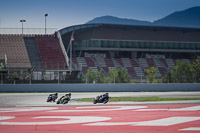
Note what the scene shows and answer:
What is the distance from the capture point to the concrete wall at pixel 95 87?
142ft

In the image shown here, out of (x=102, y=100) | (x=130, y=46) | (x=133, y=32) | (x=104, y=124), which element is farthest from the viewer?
(x=133, y=32)

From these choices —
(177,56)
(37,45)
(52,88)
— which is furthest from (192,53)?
(52,88)

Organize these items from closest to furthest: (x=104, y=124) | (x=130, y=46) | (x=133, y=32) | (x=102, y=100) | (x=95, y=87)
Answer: (x=104, y=124) → (x=102, y=100) → (x=95, y=87) → (x=130, y=46) → (x=133, y=32)

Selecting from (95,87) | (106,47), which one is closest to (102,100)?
(95,87)

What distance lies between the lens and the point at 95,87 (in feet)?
145

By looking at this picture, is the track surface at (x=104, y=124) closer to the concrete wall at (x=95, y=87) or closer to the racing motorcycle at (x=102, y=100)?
the racing motorcycle at (x=102, y=100)

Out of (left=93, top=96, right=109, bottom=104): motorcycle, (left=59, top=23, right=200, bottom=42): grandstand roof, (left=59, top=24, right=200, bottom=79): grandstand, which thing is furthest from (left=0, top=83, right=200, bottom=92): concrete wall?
(left=59, top=23, right=200, bottom=42): grandstand roof

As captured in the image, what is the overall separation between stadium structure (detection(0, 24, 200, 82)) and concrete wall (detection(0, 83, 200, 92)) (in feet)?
58.0

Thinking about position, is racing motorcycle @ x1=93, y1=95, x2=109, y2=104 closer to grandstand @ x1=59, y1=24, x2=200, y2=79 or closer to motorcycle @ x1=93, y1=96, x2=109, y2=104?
motorcycle @ x1=93, y1=96, x2=109, y2=104

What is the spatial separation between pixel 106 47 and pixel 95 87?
29263 millimetres

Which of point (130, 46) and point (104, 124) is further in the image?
point (130, 46)

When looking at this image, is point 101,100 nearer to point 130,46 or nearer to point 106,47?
point 106,47

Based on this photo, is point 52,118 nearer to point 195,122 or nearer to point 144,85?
point 195,122

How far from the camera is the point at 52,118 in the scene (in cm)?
1633
